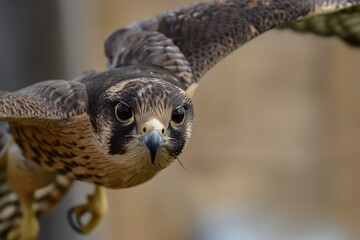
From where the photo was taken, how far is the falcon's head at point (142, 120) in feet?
11.8

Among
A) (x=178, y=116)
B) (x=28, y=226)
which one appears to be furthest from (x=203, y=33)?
(x=28, y=226)

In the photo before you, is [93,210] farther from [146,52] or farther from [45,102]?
[45,102]

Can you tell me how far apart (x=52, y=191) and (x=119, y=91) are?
1.51 meters

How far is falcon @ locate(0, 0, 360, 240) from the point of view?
3648mm

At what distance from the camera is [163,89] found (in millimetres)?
3668

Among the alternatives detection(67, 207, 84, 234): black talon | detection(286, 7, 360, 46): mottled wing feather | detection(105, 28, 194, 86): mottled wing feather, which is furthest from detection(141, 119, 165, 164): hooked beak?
detection(67, 207, 84, 234): black talon

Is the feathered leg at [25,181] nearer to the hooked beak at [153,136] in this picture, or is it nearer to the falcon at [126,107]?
the falcon at [126,107]

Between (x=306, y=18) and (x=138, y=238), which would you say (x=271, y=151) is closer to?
(x=138, y=238)

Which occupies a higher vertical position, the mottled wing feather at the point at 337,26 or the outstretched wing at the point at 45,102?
the outstretched wing at the point at 45,102

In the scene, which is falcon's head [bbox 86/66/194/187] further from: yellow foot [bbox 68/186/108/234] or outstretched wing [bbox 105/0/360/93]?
yellow foot [bbox 68/186/108/234]

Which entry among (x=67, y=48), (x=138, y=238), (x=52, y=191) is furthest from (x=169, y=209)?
(x=52, y=191)

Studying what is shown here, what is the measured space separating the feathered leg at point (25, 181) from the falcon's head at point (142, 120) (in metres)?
0.84

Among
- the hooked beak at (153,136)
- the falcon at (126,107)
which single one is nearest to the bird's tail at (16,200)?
the falcon at (126,107)

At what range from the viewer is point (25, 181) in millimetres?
4645
